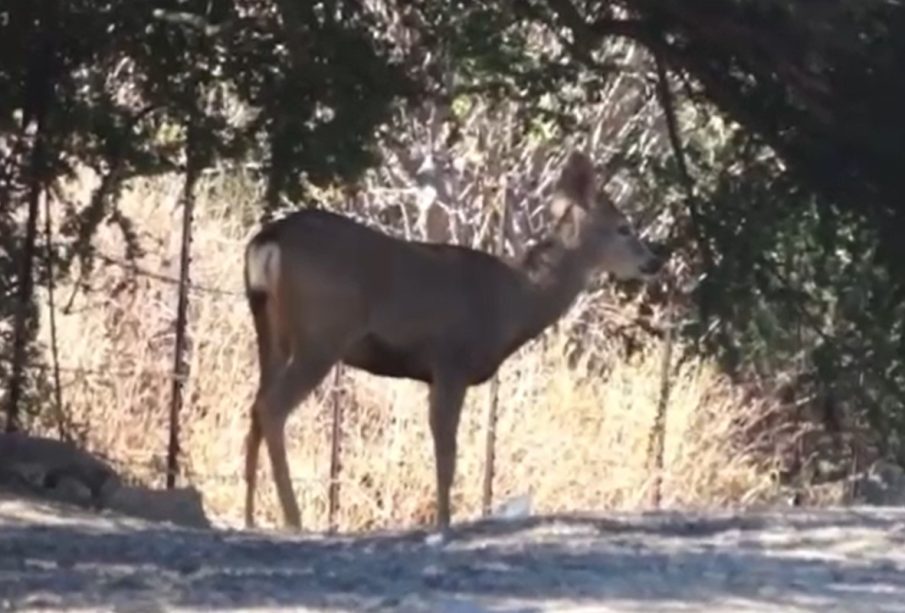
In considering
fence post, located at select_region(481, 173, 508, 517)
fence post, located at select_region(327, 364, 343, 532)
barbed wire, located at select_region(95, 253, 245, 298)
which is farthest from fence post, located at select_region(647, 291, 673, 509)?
barbed wire, located at select_region(95, 253, 245, 298)

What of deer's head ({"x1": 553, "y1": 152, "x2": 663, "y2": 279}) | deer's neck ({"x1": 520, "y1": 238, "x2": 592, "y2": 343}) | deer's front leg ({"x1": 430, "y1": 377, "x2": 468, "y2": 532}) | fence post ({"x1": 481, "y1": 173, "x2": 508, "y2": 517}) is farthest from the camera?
fence post ({"x1": 481, "y1": 173, "x2": 508, "y2": 517})

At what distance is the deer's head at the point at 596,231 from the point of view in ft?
47.0

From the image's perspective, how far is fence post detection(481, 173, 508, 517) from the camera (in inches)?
695

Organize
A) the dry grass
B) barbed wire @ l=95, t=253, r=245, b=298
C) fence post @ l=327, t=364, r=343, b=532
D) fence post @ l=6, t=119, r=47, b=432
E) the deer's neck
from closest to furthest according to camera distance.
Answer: fence post @ l=6, t=119, r=47, b=432, the deer's neck, barbed wire @ l=95, t=253, r=245, b=298, fence post @ l=327, t=364, r=343, b=532, the dry grass

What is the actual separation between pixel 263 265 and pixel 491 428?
508cm

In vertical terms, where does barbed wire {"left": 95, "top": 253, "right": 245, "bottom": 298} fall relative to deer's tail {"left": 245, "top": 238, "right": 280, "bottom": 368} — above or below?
above

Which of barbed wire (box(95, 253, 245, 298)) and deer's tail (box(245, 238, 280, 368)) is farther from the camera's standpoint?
barbed wire (box(95, 253, 245, 298))

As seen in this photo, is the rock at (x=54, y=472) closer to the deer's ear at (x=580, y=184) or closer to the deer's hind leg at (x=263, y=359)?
the deer's hind leg at (x=263, y=359)

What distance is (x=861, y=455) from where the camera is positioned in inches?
769

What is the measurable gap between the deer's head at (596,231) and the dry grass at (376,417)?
12.2 ft

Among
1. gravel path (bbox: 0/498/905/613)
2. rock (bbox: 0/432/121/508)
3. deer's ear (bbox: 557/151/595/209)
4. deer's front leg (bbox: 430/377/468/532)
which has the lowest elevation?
gravel path (bbox: 0/498/905/613)

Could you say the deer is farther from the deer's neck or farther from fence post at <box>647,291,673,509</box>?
fence post at <box>647,291,673,509</box>

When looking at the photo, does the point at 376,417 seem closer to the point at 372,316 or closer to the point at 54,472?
the point at 372,316

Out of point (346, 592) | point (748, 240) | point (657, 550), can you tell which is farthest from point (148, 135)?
point (346, 592)
